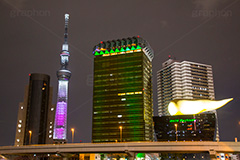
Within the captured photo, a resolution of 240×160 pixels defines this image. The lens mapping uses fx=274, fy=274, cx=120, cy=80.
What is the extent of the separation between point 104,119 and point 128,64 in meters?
38.7

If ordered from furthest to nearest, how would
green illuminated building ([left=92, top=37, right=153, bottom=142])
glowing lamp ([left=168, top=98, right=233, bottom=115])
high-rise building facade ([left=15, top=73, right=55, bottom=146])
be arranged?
high-rise building facade ([left=15, top=73, right=55, bottom=146])
green illuminated building ([left=92, top=37, right=153, bottom=142])
glowing lamp ([left=168, top=98, right=233, bottom=115])

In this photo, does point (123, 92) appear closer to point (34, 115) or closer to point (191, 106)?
point (34, 115)

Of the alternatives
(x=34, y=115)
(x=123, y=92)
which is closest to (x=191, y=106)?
(x=123, y=92)

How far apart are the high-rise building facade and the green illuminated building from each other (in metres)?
41.3

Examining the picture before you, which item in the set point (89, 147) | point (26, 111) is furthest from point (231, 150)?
point (26, 111)

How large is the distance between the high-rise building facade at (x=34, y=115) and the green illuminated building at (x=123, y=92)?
41.3m

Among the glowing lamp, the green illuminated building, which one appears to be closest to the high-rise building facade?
Result: the green illuminated building

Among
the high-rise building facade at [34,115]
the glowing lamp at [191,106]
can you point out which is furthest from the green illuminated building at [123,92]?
the glowing lamp at [191,106]

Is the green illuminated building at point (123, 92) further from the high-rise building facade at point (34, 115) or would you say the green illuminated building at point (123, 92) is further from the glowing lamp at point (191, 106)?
the glowing lamp at point (191, 106)

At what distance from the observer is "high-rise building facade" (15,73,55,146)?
18538 cm

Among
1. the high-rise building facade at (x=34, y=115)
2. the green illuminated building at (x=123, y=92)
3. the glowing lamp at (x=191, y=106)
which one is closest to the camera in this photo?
the glowing lamp at (x=191, y=106)

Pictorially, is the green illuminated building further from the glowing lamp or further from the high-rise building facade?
the glowing lamp

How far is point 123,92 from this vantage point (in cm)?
17362

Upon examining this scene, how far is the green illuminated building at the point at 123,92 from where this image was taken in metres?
167
